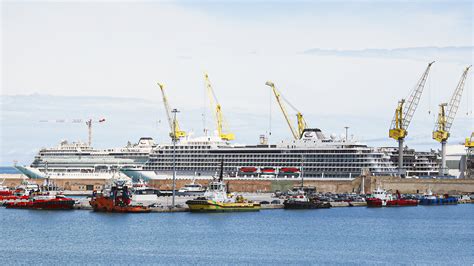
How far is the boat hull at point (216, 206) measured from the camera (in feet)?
288

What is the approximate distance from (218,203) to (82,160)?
72.9 metres

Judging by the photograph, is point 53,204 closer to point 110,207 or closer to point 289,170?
point 110,207

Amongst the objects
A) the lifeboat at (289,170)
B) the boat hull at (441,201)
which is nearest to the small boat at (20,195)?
the lifeboat at (289,170)

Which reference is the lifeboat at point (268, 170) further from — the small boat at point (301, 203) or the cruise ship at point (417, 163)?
the small boat at point (301, 203)

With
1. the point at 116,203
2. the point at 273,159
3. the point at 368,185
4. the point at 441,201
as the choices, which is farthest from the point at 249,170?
the point at 116,203

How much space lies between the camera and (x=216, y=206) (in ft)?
292

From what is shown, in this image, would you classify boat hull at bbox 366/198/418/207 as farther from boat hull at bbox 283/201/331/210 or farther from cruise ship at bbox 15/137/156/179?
cruise ship at bbox 15/137/156/179

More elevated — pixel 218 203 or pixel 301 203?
pixel 301 203

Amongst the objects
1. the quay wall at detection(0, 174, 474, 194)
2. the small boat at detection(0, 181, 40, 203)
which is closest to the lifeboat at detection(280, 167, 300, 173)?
the quay wall at detection(0, 174, 474, 194)

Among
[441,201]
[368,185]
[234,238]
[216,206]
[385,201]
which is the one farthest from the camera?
[368,185]

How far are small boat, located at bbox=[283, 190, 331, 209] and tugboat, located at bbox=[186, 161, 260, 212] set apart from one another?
5362 mm

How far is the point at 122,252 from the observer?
5775 centimetres

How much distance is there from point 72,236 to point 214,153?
3112 inches

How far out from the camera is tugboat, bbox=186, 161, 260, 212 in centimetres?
8794
